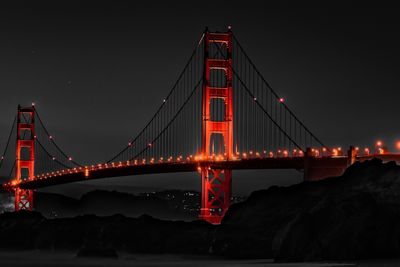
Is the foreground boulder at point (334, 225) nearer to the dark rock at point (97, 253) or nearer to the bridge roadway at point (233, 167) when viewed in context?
the dark rock at point (97, 253)

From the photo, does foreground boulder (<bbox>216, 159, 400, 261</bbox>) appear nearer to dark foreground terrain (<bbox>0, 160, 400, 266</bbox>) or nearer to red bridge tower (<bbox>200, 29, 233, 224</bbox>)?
dark foreground terrain (<bbox>0, 160, 400, 266</bbox>)

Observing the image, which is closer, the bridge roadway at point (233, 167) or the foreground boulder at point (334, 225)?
the foreground boulder at point (334, 225)

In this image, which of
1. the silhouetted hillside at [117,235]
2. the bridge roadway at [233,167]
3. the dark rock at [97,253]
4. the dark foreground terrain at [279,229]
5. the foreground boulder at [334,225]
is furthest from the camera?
the bridge roadway at [233,167]

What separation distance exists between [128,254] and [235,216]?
5.74 meters

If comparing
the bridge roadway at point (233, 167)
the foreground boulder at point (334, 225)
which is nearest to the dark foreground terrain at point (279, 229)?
the foreground boulder at point (334, 225)

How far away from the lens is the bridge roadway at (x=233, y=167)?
185 ft

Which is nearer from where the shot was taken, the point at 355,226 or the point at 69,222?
the point at 355,226

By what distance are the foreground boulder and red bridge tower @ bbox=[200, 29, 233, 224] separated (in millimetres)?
22674

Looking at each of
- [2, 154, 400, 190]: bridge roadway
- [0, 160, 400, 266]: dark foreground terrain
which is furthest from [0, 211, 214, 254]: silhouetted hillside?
[2, 154, 400, 190]: bridge roadway

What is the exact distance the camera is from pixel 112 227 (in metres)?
49.6

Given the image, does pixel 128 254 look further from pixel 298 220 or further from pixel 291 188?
pixel 298 220

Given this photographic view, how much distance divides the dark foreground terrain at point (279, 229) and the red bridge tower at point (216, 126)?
1427 centimetres

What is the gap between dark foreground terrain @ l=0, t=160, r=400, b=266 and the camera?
32938 mm

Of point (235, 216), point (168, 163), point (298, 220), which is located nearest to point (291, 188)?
point (235, 216)
